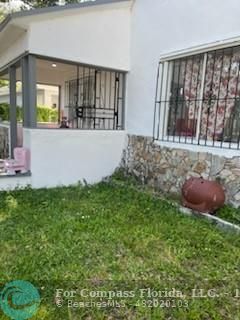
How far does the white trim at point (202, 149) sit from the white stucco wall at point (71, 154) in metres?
1.15

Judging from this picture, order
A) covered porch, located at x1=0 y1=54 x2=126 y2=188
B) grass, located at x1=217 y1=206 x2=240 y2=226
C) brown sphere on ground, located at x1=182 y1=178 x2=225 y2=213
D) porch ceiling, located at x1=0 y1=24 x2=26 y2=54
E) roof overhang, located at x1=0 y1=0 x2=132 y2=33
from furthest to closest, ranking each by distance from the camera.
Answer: covered porch, located at x1=0 y1=54 x2=126 y2=188 < porch ceiling, located at x1=0 y1=24 x2=26 y2=54 < roof overhang, located at x1=0 y1=0 x2=132 y2=33 < brown sphere on ground, located at x1=182 y1=178 x2=225 y2=213 < grass, located at x1=217 y1=206 x2=240 y2=226

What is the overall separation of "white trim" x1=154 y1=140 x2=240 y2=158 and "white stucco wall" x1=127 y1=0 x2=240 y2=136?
2.00 ft

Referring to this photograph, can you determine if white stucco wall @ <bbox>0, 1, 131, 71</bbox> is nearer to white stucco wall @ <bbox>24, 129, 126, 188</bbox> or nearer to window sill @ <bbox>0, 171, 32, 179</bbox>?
white stucco wall @ <bbox>24, 129, 126, 188</bbox>

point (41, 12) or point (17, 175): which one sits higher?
point (41, 12)

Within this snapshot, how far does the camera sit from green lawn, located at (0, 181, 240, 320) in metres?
2.31

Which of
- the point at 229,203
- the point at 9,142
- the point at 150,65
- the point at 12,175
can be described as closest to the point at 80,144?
the point at 12,175

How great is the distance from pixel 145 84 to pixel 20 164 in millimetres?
2869

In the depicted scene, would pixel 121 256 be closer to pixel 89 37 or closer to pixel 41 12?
pixel 41 12

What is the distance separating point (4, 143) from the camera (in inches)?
317

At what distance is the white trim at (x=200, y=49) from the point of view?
417 cm

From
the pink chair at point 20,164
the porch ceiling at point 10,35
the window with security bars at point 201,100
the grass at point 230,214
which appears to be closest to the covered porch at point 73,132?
the pink chair at point 20,164

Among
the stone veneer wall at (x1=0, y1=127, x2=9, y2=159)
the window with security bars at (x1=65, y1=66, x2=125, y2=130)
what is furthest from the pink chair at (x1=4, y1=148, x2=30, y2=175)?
the stone veneer wall at (x1=0, y1=127, x2=9, y2=159)

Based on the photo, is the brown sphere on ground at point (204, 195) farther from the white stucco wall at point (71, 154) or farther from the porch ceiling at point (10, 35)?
the porch ceiling at point (10, 35)

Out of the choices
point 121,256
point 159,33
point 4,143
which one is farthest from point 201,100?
point 4,143
